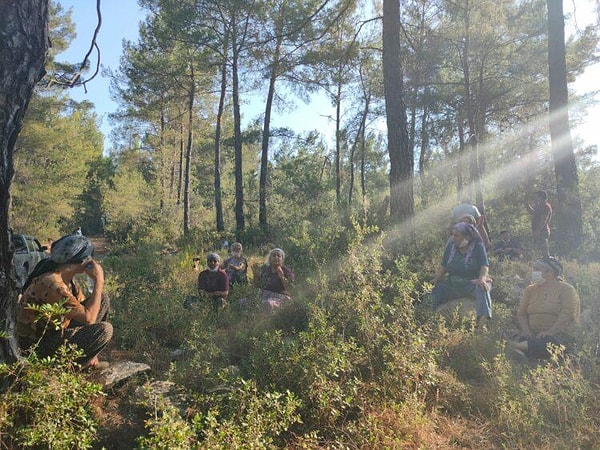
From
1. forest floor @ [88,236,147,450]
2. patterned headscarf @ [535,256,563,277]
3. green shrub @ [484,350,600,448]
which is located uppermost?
patterned headscarf @ [535,256,563,277]

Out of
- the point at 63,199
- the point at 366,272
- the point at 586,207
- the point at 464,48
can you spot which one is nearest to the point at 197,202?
the point at 63,199

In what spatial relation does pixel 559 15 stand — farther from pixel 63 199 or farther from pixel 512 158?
pixel 63 199

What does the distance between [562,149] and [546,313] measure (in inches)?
219

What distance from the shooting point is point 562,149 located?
803 centimetres

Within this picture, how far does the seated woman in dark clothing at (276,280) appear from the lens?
5.20 m

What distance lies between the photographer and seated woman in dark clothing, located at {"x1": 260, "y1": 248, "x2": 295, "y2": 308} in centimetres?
520

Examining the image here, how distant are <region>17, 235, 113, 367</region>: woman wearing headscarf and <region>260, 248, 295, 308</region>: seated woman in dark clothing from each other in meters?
2.44

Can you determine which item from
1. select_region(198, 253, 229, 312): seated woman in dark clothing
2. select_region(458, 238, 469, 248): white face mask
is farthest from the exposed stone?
select_region(458, 238, 469, 248): white face mask

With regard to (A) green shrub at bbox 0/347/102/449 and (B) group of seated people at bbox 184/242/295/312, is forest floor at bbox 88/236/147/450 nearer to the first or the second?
(A) green shrub at bbox 0/347/102/449

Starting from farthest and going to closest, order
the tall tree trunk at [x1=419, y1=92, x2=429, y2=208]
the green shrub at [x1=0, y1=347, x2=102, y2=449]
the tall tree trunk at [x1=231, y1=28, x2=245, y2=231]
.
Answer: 1. the tall tree trunk at [x1=231, y1=28, x2=245, y2=231]
2. the tall tree trunk at [x1=419, y1=92, x2=429, y2=208]
3. the green shrub at [x1=0, y1=347, x2=102, y2=449]

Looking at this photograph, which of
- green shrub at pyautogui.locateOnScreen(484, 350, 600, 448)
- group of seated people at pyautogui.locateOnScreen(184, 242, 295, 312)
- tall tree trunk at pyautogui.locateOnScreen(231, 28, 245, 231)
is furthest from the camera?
tall tree trunk at pyautogui.locateOnScreen(231, 28, 245, 231)

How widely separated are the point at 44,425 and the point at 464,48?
1407cm

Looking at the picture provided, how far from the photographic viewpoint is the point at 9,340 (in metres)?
2.20

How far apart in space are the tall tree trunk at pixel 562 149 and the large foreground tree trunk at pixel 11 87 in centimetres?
871
